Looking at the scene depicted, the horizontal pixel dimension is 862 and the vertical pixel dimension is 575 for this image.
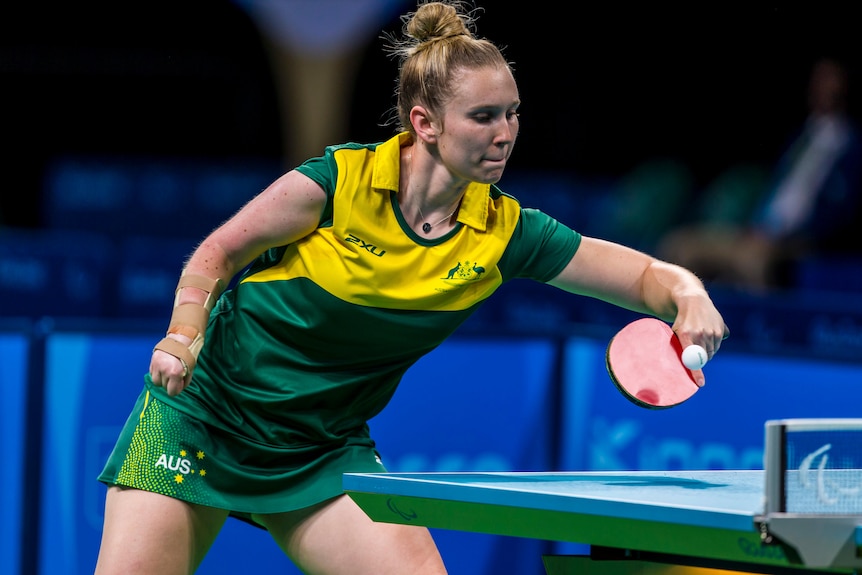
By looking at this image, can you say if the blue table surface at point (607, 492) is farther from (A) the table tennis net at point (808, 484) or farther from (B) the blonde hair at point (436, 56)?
(B) the blonde hair at point (436, 56)

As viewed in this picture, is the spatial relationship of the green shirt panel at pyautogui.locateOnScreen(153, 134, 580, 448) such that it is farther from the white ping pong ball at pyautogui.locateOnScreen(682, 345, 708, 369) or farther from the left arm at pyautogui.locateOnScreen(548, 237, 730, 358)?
the white ping pong ball at pyautogui.locateOnScreen(682, 345, 708, 369)

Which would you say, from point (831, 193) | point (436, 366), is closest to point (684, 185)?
point (831, 193)

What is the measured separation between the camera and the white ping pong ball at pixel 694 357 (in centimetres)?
300

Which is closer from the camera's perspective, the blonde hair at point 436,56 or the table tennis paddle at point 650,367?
the table tennis paddle at point 650,367

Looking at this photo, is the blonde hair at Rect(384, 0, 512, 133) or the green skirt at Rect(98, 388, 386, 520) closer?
the blonde hair at Rect(384, 0, 512, 133)

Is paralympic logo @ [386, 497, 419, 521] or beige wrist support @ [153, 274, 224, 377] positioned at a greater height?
beige wrist support @ [153, 274, 224, 377]

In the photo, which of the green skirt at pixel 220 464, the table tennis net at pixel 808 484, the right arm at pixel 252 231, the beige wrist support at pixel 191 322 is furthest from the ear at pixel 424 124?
the table tennis net at pixel 808 484

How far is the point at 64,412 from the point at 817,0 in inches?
340

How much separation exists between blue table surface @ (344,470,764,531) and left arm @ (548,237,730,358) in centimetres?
41

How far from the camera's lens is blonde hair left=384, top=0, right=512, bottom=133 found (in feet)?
11.0

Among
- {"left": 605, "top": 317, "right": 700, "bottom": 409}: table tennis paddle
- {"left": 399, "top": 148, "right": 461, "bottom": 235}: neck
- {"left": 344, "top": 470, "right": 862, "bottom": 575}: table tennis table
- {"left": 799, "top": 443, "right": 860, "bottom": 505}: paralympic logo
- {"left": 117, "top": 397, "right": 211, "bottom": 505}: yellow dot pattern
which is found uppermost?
{"left": 399, "top": 148, "right": 461, "bottom": 235}: neck

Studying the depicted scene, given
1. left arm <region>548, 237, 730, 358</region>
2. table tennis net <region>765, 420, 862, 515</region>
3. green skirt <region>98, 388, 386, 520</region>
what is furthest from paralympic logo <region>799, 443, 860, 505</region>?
green skirt <region>98, 388, 386, 520</region>

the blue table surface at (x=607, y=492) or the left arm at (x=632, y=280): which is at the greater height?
the left arm at (x=632, y=280)

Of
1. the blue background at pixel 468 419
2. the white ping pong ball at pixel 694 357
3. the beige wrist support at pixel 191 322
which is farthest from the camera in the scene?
the blue background at pixel 468 419
